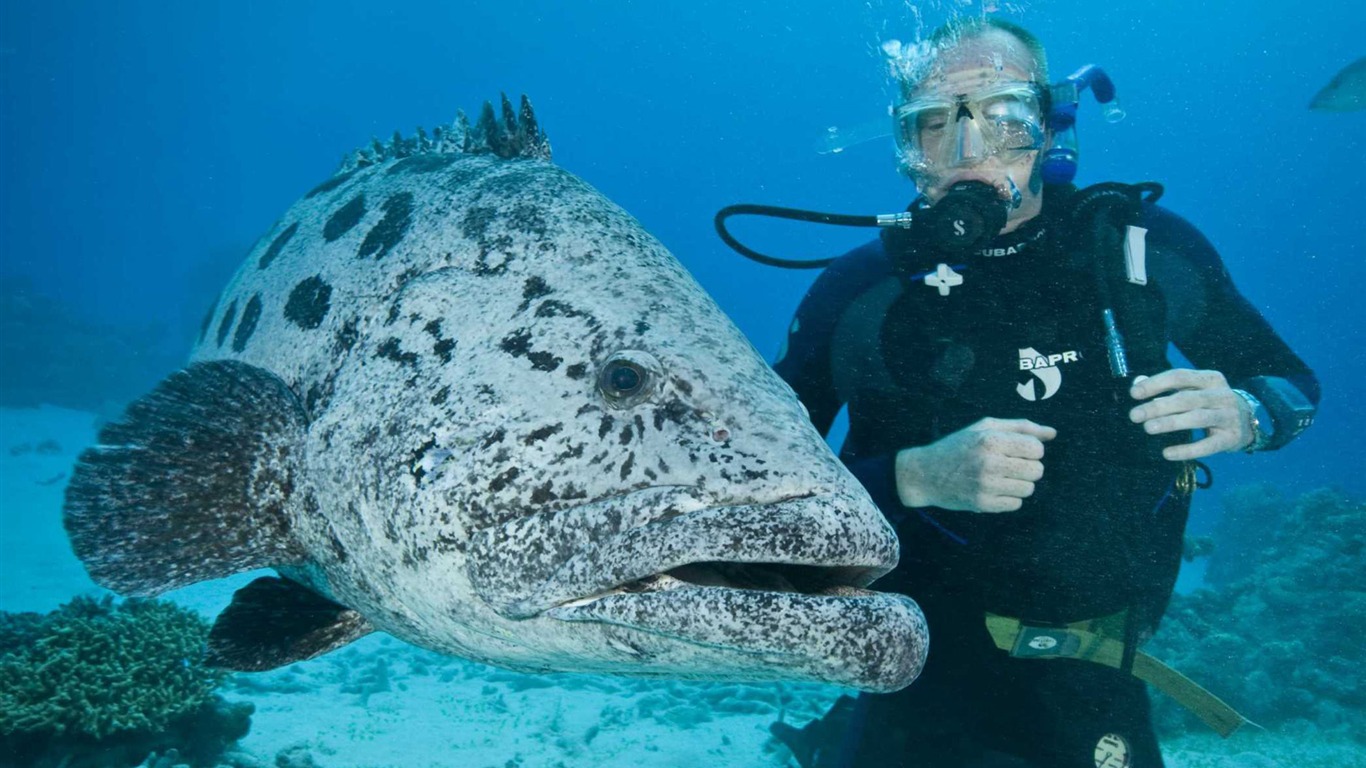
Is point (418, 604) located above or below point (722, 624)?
above

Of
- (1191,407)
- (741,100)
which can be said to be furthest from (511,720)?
(741,100)

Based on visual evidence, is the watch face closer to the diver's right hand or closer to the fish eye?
the diver's right hand

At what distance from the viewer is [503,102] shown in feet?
11.1

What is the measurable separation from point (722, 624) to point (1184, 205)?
10977 centimetres

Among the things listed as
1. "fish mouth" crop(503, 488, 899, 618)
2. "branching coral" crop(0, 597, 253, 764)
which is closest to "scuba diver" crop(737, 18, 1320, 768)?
"fish mouth" crop(503, 488, 899, 618)

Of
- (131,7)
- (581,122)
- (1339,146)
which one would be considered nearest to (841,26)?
(581,122)

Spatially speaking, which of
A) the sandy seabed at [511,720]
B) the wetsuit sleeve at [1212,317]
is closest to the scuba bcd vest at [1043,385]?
the wetsuit sleeve at [1212,317]

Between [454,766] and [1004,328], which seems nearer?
[1004,328]

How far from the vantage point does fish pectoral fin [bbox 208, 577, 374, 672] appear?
2.88m

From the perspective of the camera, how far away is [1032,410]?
336 centimetres

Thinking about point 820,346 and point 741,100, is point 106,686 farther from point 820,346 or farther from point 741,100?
point 741,100

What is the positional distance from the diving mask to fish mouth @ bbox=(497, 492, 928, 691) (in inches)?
103

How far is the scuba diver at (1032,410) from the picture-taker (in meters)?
3.19

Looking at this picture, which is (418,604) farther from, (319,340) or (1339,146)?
(1339,146)
